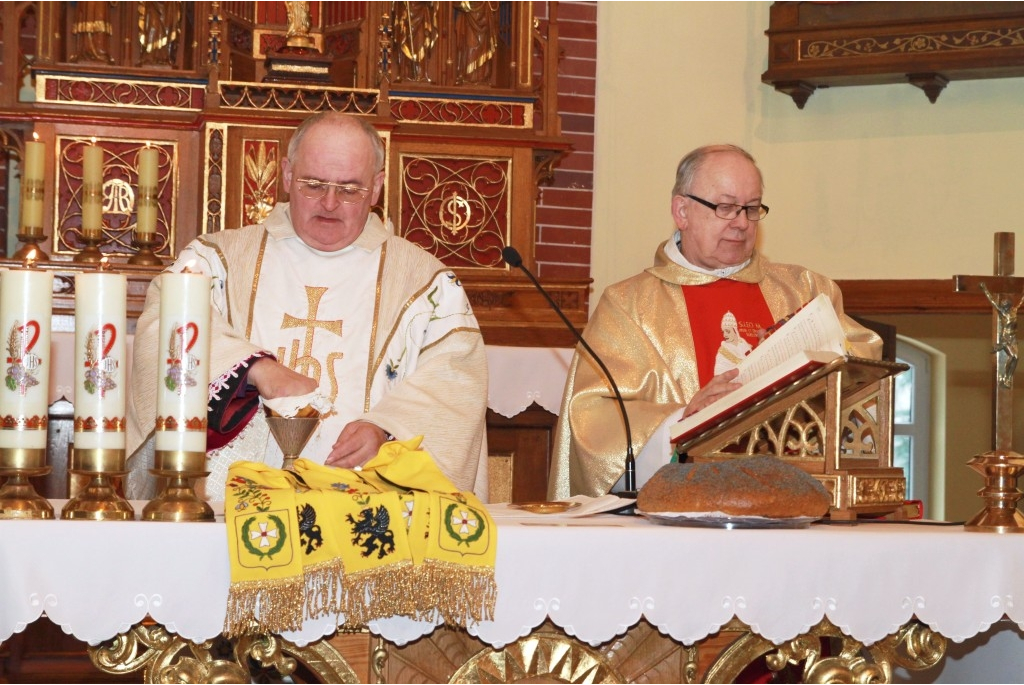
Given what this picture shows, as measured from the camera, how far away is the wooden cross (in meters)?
3.26

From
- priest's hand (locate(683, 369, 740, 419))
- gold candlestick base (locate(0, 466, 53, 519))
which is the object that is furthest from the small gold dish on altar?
gold candlestick base (locate(0, 466, 53, 519))

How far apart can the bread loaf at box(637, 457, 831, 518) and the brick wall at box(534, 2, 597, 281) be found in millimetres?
4195

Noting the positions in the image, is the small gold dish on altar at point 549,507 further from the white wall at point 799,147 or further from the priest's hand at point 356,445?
the white wall at point 799,147

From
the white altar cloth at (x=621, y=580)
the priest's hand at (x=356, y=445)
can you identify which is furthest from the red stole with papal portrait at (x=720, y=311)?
the white altar cloth at (x=621, y=580)

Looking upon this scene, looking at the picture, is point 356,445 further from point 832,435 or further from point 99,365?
point 832,435

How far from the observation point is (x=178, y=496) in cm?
275

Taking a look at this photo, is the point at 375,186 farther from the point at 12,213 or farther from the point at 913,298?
the point at 913,298

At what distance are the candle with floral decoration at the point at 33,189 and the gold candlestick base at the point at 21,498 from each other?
2.62 m

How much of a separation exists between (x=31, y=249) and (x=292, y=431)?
270cm

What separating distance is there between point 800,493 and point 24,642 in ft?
9.92

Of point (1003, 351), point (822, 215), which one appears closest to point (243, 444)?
point (1003, 351)

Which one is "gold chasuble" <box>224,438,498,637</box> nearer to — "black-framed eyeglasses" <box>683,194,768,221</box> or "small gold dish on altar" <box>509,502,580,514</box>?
"small gold dish on altar" <box>509,502,580,514</box>

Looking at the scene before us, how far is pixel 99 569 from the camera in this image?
252 centimetres

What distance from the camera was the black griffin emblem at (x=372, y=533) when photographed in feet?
8.58
